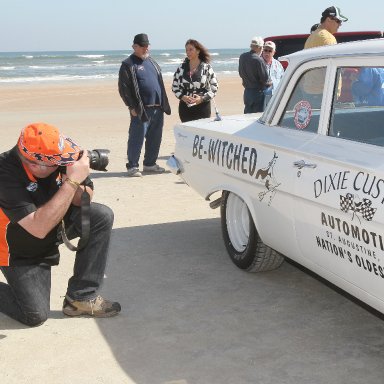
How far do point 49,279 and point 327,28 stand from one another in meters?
4.36

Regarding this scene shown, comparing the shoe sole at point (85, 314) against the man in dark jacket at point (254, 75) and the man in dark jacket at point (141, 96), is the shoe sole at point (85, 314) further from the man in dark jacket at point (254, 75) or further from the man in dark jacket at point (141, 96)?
the man in dark jacket at point (254, 75)

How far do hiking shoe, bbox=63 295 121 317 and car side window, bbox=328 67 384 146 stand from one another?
5.62 ft

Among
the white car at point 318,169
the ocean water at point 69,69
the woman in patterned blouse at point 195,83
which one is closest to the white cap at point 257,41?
the woman in patterned blouse at point 195,83

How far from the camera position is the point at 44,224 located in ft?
12.0

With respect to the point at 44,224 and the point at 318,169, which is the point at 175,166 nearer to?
the point at 44,224

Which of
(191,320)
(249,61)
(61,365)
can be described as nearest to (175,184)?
(249,61)

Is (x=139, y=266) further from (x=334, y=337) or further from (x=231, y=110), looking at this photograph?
(x=231, y=110)

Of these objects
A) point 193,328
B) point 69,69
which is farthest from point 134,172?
point 69,69

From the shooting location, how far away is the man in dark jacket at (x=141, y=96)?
8.11 meters

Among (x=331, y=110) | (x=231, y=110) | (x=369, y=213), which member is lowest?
(x=231, y=110)

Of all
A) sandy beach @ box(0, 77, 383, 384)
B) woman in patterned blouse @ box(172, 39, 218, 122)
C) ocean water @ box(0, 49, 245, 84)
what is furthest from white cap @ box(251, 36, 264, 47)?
ocean water @ box(0, 49, 245, 84)

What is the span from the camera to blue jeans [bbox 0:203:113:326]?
155 inches

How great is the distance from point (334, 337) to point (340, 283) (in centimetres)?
46

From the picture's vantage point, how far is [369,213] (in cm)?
302
